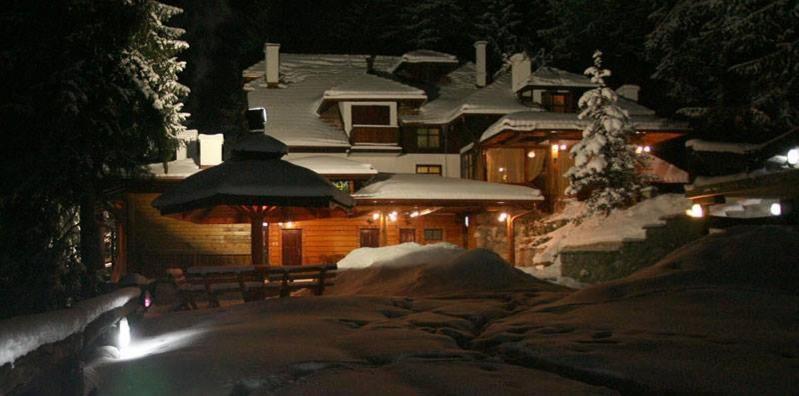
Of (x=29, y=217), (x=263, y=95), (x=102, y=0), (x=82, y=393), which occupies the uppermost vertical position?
(x=263, y=95)

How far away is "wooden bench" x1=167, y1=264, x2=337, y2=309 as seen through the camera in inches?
458

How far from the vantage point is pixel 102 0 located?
12.2 metres

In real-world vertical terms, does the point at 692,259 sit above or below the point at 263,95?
below

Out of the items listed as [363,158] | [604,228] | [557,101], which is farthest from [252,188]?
[557,101]

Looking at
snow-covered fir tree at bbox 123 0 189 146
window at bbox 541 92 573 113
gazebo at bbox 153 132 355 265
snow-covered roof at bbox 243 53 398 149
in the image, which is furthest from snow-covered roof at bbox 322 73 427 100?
gazebo at bbox 153 132 355 265

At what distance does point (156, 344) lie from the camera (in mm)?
7512

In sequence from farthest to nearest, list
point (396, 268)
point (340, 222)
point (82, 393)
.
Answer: point (340, 222) < point (396, 268) < point (82, 393)

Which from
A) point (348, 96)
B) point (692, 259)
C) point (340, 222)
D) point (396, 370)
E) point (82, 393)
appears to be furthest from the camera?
point (348, 96)

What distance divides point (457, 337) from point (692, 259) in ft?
16.6

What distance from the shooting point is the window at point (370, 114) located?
28047 millimetres

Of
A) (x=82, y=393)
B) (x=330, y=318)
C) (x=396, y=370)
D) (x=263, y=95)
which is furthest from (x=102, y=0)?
(x=263, y=95)

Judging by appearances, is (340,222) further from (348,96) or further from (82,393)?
(82,393)

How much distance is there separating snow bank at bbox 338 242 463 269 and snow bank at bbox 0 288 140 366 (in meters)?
9.29

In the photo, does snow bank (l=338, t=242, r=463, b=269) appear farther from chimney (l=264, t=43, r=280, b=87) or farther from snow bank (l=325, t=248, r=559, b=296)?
chimney (l=264, t=43, r=280, b=87)
